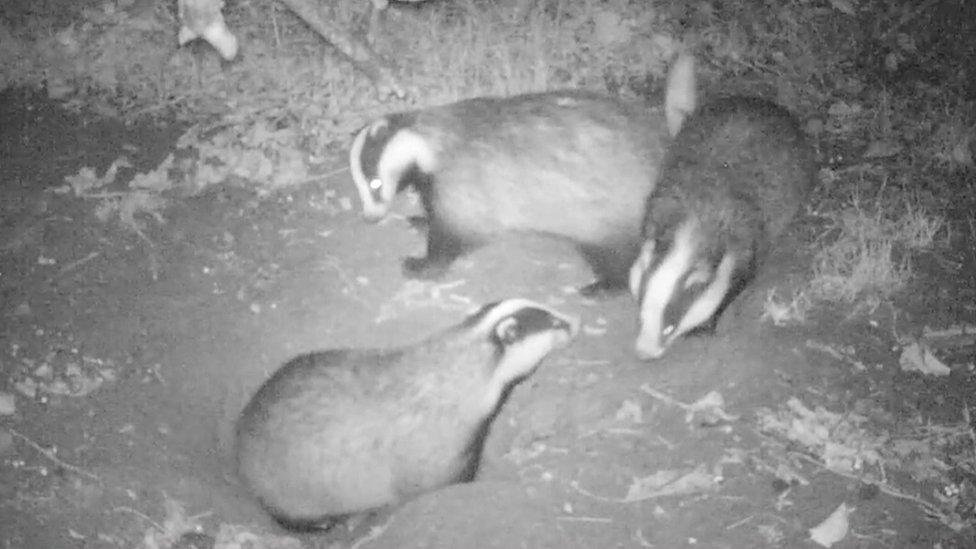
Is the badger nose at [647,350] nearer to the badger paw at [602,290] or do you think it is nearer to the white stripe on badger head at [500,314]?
the white stripe on badger head at [500,314]

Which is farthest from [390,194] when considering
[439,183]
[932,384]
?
[932,384]

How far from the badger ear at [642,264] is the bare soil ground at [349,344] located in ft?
0.98

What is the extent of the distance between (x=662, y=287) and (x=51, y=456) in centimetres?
232

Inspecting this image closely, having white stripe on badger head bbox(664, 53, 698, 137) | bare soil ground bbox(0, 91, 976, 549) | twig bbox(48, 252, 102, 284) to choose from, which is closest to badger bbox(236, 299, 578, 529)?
bare soil ground bbox(0, 91, 976, 549)

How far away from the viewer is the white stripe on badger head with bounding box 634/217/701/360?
373 centimetres

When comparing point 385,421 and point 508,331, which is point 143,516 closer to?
point 385,421

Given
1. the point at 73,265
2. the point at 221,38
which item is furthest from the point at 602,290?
the point at 221,38

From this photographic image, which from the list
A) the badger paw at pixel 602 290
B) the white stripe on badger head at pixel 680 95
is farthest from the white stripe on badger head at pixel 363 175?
the white stripe on badger head at pixel 680 95

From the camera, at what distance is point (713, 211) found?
3.92m

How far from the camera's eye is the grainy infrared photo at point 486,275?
3.37 m

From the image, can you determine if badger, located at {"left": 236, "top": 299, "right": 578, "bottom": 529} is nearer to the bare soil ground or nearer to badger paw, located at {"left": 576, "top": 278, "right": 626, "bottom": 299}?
the bare soil ground

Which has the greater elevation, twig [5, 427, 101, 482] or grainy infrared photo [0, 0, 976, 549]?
grainy infrared photo [0, 0, 976, 549]

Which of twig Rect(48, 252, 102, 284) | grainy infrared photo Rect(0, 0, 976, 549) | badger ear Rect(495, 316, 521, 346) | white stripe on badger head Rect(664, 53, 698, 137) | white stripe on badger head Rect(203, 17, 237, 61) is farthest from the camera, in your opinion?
white stripe on badger head Rect(203, 17, 237, 61)

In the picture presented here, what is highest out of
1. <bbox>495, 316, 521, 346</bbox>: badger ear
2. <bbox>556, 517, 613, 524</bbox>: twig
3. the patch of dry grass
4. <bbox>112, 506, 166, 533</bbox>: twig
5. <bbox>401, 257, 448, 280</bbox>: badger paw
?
<bbox>495, 316, 521, 346</bbox>: badger ear
